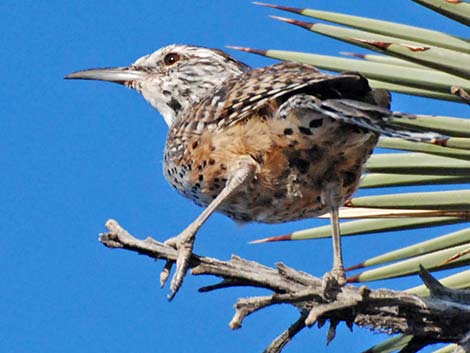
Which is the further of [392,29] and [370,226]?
[370,226]

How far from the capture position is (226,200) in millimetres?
3723

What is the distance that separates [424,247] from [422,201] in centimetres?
16

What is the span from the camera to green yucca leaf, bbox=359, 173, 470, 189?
142 inches

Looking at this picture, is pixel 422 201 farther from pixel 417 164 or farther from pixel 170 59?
pixel 170 59

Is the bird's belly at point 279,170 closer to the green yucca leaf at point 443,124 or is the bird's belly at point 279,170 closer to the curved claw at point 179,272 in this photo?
the green yucca leaf at point 443,124

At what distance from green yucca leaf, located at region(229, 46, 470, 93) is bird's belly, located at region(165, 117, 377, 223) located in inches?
7.6

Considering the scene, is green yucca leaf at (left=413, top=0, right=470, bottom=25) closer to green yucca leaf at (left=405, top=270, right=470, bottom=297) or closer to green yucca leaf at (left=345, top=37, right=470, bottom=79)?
green yucca leaf at (left=345, top=37, right=470, bottom=79)

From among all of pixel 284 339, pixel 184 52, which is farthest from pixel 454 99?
pixel 184 52

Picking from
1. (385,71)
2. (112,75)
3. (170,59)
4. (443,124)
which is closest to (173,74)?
(170,59)

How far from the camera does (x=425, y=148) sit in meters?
3.52

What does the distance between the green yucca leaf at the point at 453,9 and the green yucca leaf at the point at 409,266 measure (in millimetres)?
854

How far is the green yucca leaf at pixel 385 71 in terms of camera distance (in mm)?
3369

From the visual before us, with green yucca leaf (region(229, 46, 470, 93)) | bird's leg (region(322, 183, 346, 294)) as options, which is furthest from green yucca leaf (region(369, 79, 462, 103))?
bird's leg (region(322, 183, 346, 294))

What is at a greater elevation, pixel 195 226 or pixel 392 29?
pixel 392 29
